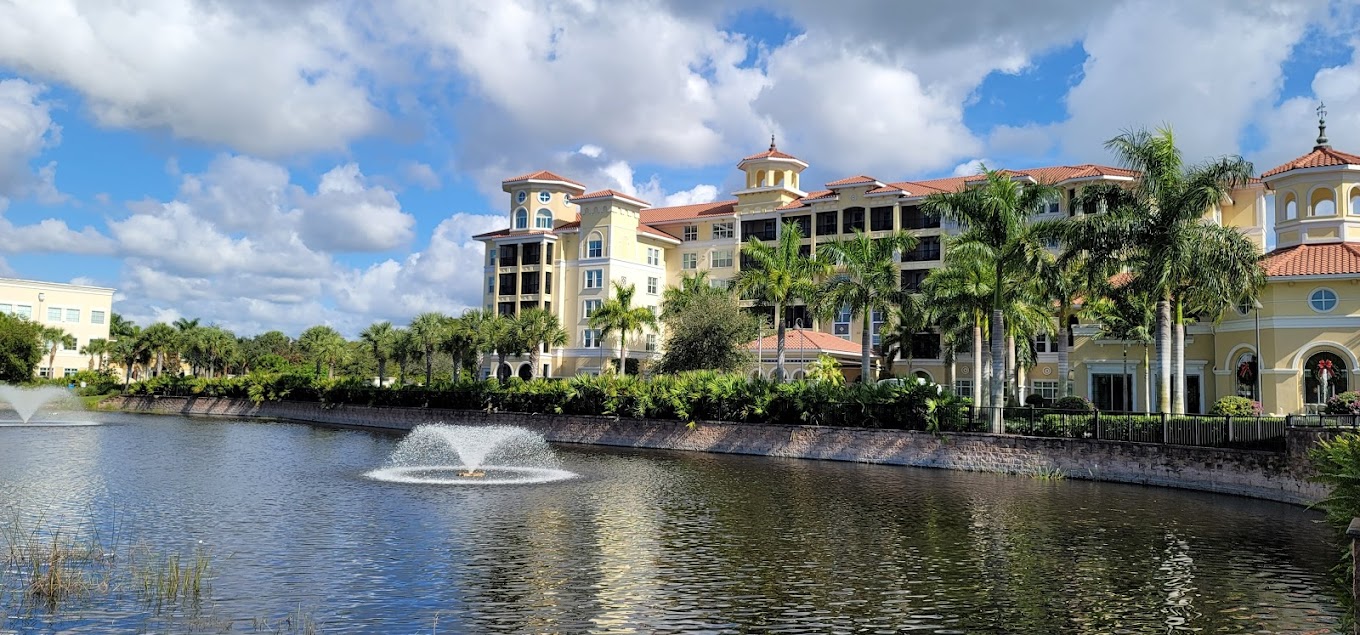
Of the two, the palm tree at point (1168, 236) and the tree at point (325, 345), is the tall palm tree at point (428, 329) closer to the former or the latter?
the tree at point (325, 345)

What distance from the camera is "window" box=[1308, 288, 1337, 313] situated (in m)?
42.6

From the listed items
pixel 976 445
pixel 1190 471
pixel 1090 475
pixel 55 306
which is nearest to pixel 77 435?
pixel 976 445

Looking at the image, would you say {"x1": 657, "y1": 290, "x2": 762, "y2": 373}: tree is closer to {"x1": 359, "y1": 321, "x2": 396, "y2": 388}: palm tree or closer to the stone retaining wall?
the stone retaining wall

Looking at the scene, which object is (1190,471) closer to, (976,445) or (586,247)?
(976,445)

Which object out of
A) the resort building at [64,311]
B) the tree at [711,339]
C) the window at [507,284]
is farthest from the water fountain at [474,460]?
the resort building at [64,311]

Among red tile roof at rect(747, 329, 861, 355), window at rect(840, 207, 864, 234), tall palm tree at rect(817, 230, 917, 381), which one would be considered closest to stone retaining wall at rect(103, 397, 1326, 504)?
tall palm tree at rect(817, 230, 917, 381)

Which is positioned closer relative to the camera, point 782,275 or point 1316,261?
point 1316,261

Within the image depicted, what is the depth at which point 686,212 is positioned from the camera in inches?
3469

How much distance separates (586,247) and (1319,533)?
64.1 meters

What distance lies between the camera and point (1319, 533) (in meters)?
22.6

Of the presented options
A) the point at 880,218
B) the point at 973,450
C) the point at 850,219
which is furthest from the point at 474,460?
the point at 850,219

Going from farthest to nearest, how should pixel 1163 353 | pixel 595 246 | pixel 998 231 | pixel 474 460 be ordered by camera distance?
pixel 595 246 → pixel 998 231 → pixel 474 460 → pixel 1163 353

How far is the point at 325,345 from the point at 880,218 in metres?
55.0

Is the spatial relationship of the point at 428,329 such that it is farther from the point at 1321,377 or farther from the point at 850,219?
the point at 1321,377
